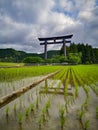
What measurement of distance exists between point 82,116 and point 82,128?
0.60 m

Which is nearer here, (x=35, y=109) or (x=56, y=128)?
(x=56, y=128)

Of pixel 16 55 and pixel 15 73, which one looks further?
pixel 16 55

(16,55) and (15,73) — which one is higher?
(16,55)

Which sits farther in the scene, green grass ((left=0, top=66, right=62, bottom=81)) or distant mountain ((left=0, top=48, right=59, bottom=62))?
distant mountain ((left=0, top=48, right=59, bottom=62))

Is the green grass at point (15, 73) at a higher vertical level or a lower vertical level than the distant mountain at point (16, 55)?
Answer: lower

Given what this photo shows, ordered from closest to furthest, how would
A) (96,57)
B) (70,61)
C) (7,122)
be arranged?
1. (7,122)
2. (70,61)
3. (96,57)

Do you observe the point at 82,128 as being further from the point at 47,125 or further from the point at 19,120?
the point at 19,120

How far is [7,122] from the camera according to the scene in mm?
2930

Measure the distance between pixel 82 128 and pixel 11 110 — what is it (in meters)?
1.60

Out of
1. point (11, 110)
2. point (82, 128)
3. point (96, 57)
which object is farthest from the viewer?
point (96, 57)

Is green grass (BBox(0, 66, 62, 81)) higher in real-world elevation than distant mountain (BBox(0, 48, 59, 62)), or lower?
lower

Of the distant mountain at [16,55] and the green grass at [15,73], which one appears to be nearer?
the green grass at [15,73]

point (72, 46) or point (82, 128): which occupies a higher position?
point (72, 46)

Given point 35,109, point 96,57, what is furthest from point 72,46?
point 35,109
